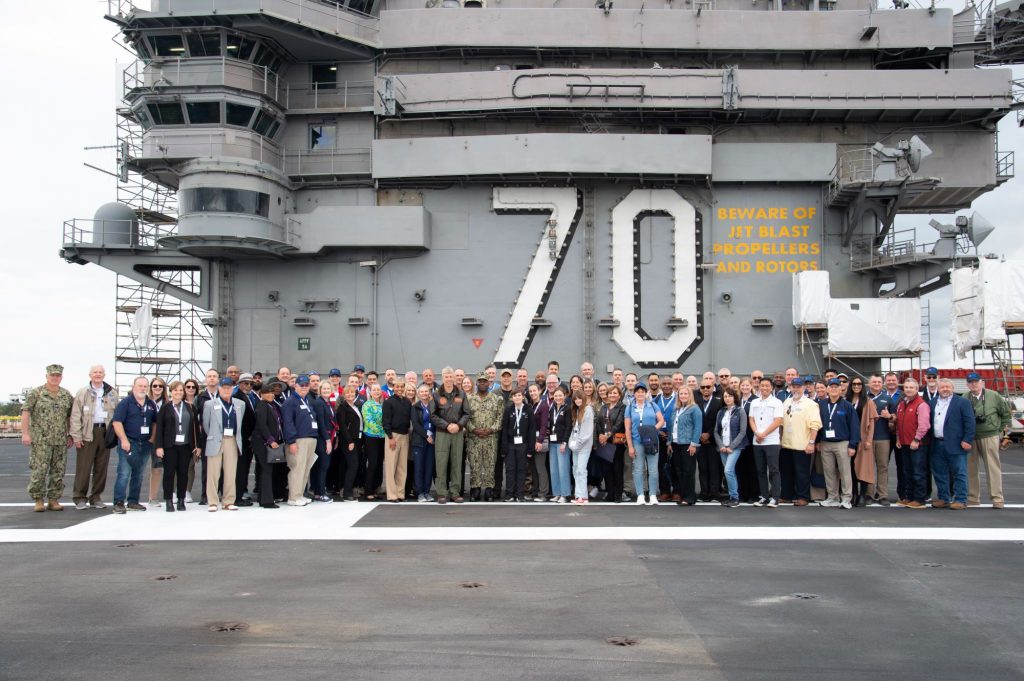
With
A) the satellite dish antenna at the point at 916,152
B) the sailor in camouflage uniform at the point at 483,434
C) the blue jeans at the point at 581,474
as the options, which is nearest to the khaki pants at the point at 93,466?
the sailor in camouflage uniform at the point at 483,434

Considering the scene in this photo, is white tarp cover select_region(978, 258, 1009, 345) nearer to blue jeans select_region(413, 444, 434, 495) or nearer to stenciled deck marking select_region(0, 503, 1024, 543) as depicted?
stenciled deck marking select_region(0, 503, 1024, 543)

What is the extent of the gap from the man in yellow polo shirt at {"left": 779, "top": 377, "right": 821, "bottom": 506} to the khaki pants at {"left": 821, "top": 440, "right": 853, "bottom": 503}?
0.23 meters

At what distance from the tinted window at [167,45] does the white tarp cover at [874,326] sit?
58.5 feet

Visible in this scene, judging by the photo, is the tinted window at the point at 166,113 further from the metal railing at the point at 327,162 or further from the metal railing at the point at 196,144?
the metal railing at the point at 327,162

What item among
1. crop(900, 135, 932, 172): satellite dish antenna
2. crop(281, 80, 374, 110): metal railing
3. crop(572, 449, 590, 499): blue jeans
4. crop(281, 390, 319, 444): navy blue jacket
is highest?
crop(281, 80, 374, 110): metal railing

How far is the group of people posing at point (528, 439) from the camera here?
1153 centimetres

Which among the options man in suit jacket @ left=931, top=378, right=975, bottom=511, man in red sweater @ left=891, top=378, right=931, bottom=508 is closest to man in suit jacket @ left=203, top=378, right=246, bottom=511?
man in red sweater @ left=891, top=378, right=931, bottom=508

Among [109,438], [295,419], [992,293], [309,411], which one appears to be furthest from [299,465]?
[992,293]

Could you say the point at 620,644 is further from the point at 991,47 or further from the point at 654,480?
the point at 991,47

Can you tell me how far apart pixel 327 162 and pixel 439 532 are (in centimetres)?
1523

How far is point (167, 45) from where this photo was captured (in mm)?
21281

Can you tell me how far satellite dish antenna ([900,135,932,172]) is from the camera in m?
20.1

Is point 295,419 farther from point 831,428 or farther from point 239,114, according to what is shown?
point 239,114

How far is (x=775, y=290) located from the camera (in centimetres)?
2156
